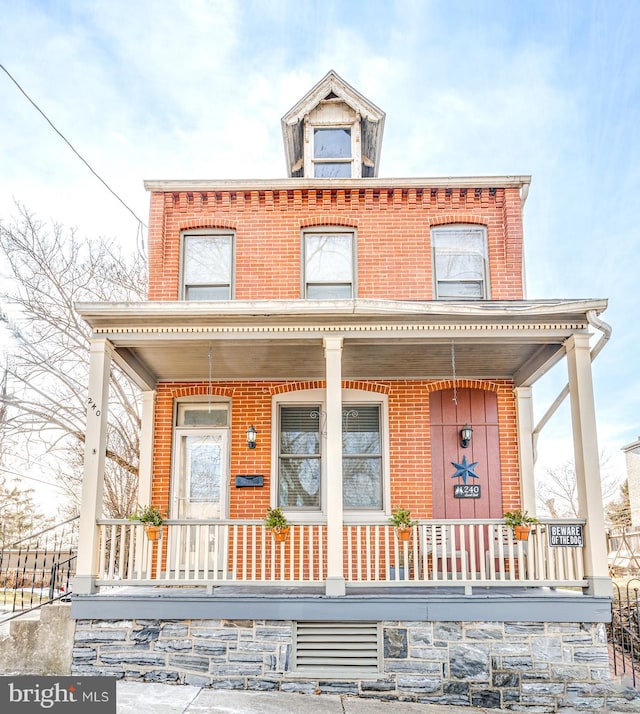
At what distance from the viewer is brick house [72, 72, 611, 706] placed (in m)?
6.86

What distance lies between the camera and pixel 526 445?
30.7 ft

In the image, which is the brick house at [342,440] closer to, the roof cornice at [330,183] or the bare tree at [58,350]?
the roof cornice at [330,183]

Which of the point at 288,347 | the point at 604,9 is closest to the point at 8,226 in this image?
the point at 288,347

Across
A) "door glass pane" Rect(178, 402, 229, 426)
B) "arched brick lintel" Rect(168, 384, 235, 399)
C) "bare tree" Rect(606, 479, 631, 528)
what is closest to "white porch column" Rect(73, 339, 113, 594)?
"arched brick lintel" Rect(168, 384, 235, 399)

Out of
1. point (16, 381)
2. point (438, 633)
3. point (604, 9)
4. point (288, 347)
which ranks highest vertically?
point (604, 9)

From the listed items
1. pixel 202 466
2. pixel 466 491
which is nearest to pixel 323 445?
pixel 202 466

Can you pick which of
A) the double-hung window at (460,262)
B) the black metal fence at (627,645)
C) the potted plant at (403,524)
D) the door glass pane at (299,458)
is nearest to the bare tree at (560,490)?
the black metal fence at (627,645)

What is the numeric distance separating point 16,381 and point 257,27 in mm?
9118

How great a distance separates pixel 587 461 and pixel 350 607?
2.93 meters

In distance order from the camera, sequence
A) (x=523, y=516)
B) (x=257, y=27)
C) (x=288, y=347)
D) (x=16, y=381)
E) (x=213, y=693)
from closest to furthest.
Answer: (x=213, y=693) → (x=523, y=516) → (x=288, y=347) → (x=257, y=27) → (x=16, y=381)

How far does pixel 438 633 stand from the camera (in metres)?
6.84

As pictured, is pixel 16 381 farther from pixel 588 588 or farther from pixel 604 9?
pixel 604 9

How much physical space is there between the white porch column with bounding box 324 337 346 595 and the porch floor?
224 millimetres

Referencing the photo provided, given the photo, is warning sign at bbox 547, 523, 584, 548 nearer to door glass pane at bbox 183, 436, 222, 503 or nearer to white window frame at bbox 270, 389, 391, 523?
white window frame at bbox 270, 389, 391, 523
